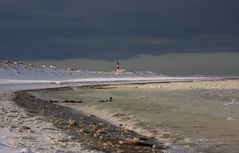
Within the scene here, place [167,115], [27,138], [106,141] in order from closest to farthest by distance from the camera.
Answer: [27,138] < [106,141] < [167,115]

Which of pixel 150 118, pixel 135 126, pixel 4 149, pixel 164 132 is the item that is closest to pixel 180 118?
pixel 150 118

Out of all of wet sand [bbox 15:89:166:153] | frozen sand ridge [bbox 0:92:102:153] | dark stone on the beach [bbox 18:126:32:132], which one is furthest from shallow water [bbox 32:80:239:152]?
dark stone on the beach [bbox 18:126:32:132]

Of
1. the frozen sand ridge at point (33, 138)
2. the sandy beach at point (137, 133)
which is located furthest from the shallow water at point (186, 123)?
the frozen sand ridge at point (33, 138)

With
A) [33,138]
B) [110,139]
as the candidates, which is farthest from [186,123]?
[33,138]

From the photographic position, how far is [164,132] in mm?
18469

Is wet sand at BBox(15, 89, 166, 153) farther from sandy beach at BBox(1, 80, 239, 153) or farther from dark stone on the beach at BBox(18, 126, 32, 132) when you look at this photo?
dark stone on the beach at BBox(18, 126, 32, 132)

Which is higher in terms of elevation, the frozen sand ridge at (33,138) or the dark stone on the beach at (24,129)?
the dark stone on the beach at (24,129)

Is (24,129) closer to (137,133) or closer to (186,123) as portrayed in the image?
(137,133)

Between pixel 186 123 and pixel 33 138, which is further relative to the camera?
pixel 186 123

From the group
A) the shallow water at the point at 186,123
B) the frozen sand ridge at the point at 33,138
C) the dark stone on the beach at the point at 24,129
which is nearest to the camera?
the frozen sand ridge at the point at 33,138

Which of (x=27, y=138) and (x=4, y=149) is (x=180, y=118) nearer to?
(x=27, y=138)

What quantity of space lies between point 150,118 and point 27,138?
384 inches

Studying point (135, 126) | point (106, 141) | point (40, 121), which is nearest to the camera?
point (106, 141)

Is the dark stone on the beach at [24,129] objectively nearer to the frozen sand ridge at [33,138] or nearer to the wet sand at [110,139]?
the frozen sand ridge at [33,138]
